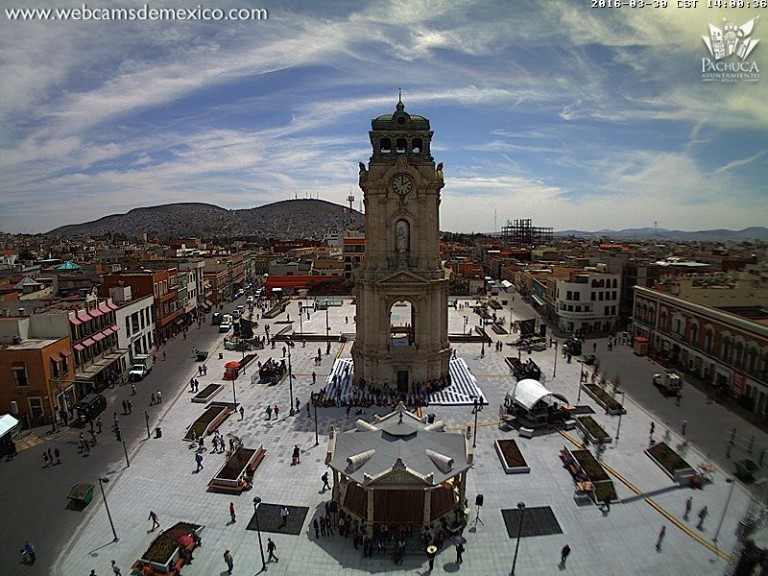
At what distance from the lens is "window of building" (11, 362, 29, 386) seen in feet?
127

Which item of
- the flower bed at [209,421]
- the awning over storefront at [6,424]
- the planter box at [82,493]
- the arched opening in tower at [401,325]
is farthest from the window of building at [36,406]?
the arched opening in tower at [401,325]

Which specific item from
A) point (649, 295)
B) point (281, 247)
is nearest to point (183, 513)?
point (649, 295)

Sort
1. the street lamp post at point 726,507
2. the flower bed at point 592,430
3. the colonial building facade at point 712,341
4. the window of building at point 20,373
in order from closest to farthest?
1. the street lamp post at point 726,507
2. the flower bed at point 592,430
3. the window of building at point 20,373
4. the colonial building facade at point 712,341

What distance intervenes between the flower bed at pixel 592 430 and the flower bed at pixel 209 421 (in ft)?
102

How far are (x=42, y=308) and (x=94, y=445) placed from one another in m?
20.5

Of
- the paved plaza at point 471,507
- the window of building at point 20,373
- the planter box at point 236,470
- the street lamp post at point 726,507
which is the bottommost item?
the paved plaza at point 471,507

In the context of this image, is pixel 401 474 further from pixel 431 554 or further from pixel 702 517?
pixel 702 517

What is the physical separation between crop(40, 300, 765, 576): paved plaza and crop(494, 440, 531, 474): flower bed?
51cm

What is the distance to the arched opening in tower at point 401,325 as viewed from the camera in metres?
49.0

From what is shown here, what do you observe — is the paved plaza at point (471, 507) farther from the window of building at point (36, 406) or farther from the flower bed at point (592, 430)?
the window of building at point (36, 406)

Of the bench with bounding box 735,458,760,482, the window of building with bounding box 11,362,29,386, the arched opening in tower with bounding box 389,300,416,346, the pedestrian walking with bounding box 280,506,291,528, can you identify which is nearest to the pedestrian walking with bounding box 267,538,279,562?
the pedestrian walking with bounding box 280,506,291,528

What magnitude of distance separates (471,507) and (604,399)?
72.0 ft

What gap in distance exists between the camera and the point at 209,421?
38.6m

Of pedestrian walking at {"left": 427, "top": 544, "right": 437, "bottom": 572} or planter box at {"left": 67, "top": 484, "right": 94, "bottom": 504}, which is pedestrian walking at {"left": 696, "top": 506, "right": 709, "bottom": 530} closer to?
pedestrian walking at {"left": 427, "top": 544, "right": 437, "bottom": 572}
